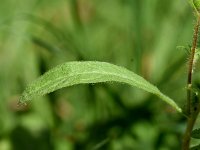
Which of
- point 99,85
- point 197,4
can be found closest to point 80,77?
point 197,4

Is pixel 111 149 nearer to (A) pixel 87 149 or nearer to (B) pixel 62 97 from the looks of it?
(A) pixel 87 149

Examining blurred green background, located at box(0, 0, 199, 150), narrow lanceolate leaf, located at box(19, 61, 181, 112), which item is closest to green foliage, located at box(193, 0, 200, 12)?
narrow lanceolate leaf, located at box(19, 61, 181, 112)

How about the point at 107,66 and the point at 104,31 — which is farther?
the point at 104,31

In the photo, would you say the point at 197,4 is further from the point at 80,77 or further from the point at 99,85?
the point at 99,85

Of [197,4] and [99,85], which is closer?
[197,4]

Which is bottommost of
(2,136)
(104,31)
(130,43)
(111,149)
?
(111,149)

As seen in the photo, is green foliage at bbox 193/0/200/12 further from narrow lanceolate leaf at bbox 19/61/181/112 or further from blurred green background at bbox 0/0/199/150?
blurred green background at bbox 0/0/199/150

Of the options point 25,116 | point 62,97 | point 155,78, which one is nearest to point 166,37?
point 155,78
